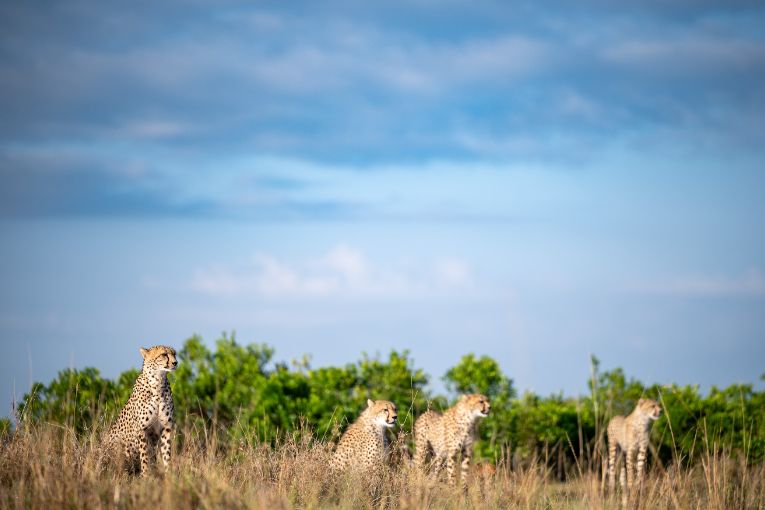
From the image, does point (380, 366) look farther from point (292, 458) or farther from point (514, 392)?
point (292, 458)

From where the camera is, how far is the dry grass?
21.6 feet

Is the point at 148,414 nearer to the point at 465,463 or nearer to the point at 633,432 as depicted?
the point at 465,463

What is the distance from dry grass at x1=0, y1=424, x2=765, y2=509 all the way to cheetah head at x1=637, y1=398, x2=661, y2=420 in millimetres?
2801

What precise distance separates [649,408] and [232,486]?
7154 millimetres

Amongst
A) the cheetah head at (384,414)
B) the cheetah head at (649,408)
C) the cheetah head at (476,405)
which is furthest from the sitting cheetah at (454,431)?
the cheetah head at (649,408)

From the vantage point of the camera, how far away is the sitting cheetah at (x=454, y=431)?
34.9 feet

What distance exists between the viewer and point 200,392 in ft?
44.3

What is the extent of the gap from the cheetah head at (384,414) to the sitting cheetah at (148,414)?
2.36 meters

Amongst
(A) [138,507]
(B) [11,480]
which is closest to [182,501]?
(A) [138,507]

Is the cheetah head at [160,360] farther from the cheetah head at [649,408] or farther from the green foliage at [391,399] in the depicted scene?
the cheetah head at [649,408]

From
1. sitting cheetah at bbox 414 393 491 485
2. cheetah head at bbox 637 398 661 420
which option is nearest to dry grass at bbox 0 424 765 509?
sitting cheetah at bbox 414 393 491 485

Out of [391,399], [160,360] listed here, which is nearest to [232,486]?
[160,360]

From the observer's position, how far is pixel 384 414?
982 centimetres

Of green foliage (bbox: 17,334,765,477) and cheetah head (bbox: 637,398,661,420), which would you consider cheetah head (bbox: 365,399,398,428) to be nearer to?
green foliage (bbox: 17,334,765,477)
